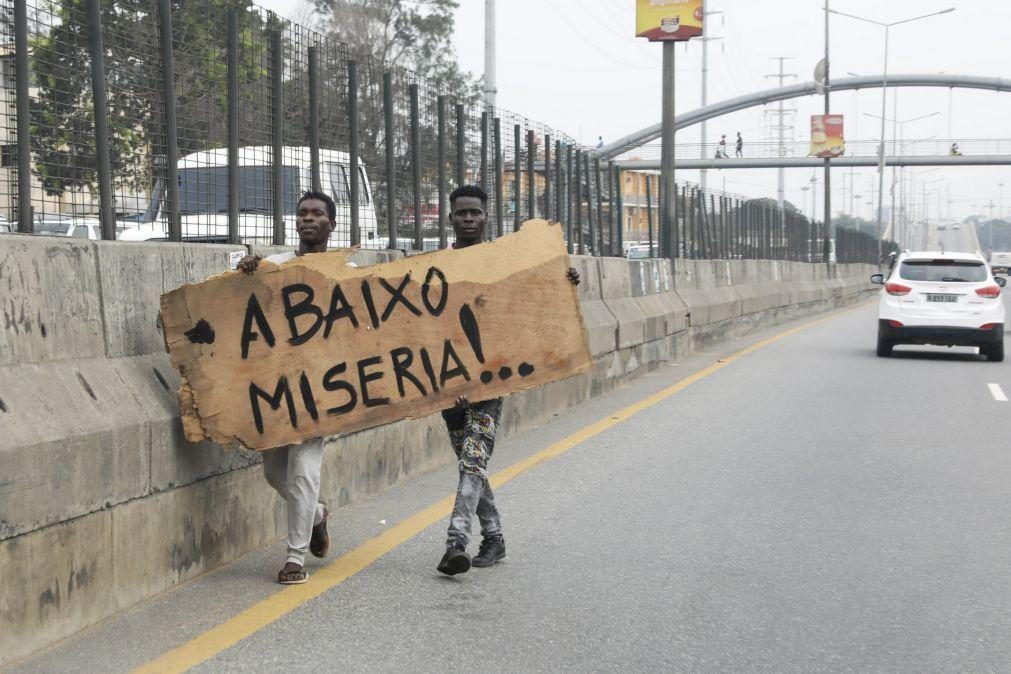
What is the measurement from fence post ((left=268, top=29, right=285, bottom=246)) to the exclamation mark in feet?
8.77

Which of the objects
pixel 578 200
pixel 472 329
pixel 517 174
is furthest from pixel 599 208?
pixel 472 329

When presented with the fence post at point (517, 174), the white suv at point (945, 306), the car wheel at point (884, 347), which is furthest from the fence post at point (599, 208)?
the car wheel at point (884, 347)

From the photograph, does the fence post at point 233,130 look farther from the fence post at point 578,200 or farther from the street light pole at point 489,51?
the street light pole at point 489,51

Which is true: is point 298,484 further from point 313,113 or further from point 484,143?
point 484,143

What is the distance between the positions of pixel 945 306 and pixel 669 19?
6.25 metres

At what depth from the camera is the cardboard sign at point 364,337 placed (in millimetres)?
5883

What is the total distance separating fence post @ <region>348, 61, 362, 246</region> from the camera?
1021cm

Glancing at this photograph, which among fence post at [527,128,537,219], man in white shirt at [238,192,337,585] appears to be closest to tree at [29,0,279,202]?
man in white shirt at [238,192,337,585]

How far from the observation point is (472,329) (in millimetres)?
6691

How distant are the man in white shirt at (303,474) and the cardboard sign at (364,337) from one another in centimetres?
8

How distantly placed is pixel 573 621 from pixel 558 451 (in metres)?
4.79

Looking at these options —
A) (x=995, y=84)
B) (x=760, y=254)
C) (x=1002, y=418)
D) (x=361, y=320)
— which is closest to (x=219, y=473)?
(x=361, y=320)

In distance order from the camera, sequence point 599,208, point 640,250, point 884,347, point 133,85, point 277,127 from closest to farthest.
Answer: point 133,85
point 277,127
point 599,208
point 884,347
point 640,250

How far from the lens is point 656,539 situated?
7031 millimetres
